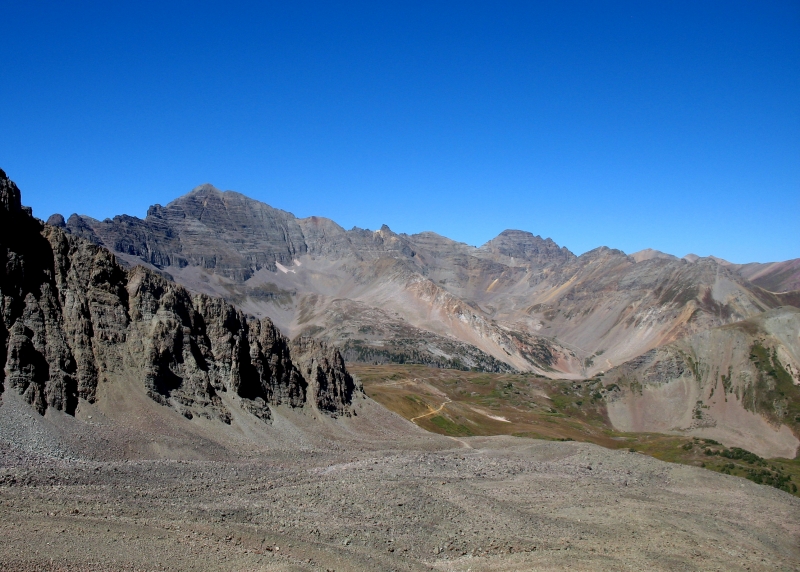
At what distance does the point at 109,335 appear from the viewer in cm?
7369

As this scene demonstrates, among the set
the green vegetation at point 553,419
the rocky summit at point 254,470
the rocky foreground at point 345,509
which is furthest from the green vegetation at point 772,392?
the rocky foreground at point 345,509

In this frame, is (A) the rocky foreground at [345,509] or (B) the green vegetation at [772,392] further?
(B) the green vegetation at [772,392]

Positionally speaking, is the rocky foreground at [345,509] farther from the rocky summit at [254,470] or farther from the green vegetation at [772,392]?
the green vegetation at [772,392]

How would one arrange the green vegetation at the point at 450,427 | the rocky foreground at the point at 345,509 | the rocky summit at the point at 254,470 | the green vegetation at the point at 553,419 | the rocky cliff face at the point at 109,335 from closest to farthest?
the rocky foreground at the point at 345,509
the rocky summit at the point at 254,470
the rocky cliff face at the point at 109,335
the green vegetation at the point at 553,419
the green vegetation at the point at 450,427

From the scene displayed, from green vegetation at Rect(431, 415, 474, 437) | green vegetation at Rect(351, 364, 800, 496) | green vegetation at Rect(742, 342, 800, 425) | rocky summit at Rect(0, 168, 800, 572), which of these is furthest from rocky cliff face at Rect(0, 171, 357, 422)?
green vegetation at Rect(742, 342, 800, 425)

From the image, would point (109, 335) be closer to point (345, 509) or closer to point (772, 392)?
point (345, 509)

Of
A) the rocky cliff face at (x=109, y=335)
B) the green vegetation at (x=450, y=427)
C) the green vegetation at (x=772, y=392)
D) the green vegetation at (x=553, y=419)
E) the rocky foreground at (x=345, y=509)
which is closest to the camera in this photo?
the rocky foreground at (x=345, y=509)

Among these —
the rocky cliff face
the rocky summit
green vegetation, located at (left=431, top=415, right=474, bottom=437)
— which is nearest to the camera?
the rocky summit

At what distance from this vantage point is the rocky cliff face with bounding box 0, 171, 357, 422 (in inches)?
2510

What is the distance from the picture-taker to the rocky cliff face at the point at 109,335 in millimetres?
63750

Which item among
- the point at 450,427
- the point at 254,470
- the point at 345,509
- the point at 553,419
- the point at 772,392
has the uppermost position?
the point at 772,392

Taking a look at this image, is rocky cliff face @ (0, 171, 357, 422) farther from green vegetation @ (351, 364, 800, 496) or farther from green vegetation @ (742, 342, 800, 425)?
green vegetation @ (742, 342, 800, 425)

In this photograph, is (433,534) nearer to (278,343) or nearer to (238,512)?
(238,512)

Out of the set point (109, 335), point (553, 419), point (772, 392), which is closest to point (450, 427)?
point (553, 419)
